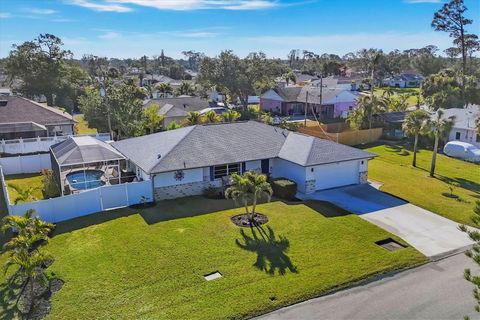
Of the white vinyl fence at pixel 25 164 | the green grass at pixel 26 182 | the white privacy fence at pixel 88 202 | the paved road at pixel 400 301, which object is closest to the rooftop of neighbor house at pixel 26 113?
the white vinyl fence at pixel 25 164

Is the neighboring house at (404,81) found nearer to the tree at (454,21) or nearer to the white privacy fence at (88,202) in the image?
the tree at (454,21)

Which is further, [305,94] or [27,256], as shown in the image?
[305,94]

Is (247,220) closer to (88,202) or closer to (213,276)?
(213,276)

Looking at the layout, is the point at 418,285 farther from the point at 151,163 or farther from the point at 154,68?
the point at 154,68

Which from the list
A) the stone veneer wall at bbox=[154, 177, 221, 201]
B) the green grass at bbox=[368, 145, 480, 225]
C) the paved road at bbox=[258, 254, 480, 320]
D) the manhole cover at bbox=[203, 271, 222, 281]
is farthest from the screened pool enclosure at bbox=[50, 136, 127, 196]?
the green grass at bbox=[368, 145, 480, 225]

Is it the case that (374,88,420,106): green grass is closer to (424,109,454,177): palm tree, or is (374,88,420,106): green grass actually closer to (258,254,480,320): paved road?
(424,109,454,177): palm tree

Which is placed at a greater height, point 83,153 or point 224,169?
point 83,153

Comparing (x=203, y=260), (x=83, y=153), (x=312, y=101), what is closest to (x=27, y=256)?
(x=203, y=260)
